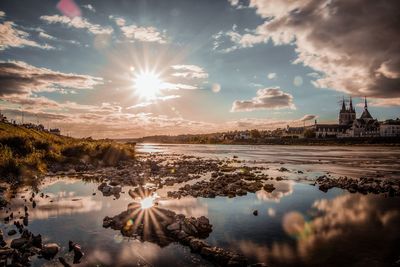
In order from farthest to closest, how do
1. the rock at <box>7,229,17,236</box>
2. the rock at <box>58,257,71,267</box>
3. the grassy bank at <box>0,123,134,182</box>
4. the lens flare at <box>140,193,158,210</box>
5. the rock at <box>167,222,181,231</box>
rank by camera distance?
the grassy bank at <box>0,123,134,182</box> < the lens flare at <box>140,193,158,210</box> < the rock at <box>167,222,181,231</box> < the rock at <box>7,229,17,236</box> < the rock at <box>58,257,71,267</box>

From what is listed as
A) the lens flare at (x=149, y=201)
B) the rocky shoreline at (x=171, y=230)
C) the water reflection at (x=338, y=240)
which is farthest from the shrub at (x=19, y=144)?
the water reflection at (x=338, y=240)

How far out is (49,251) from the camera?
12453mm

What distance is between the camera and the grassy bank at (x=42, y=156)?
3303cm

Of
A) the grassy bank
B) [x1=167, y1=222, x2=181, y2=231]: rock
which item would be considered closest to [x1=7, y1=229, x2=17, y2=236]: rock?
[x1=167, y1=222, x2=181, y2=231]: rock

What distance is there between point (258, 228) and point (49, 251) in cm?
1046

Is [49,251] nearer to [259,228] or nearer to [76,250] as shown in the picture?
[76,250]

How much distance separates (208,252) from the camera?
12.6 m

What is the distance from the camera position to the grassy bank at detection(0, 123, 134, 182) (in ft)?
108

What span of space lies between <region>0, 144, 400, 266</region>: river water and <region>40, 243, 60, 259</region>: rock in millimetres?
339

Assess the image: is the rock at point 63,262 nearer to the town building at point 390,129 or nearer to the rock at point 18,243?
the rock at point 18,243

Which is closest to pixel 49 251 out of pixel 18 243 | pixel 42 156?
pixel 18 243

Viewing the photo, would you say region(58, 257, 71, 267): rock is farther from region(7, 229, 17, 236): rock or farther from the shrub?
the shrub

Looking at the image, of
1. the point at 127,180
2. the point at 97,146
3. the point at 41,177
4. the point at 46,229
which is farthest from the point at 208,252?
the point at 97,146

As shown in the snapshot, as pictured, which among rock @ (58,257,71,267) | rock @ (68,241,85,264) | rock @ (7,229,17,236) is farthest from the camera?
rock @ (7,229,17,236)
